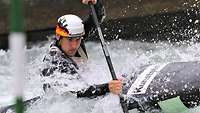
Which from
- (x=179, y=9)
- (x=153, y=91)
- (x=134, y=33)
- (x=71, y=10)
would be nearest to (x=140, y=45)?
(x=134, y=33)

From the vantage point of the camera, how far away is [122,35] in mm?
7008

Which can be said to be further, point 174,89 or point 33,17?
point 33,17

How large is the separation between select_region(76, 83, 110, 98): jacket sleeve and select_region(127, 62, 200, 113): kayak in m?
0.20

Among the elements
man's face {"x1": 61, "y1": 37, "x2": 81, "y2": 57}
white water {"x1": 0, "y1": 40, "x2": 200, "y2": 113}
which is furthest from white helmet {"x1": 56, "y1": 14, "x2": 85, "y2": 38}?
white water {"x1": 0, "y1": 40, "x2": 200, "y2": 113}

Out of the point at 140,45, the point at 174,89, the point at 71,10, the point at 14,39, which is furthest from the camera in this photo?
the point at 71,10

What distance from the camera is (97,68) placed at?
3.78 meters

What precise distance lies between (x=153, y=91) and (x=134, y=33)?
3.87m

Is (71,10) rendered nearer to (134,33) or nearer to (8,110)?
(134,33)

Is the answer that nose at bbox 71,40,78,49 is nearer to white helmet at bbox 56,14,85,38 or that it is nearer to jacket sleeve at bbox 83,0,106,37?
white helmet at bbox 56,14,85,38

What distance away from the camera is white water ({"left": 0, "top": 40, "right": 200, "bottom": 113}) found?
3.32 m

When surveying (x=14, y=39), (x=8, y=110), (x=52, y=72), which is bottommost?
(x=8, y=110)

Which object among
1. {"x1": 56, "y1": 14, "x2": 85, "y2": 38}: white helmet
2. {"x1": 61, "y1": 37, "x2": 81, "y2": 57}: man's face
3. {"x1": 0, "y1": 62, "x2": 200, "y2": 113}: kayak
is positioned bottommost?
{"x1": 0, "y1": 62, "x2": 200, "y2": 113}: kayak

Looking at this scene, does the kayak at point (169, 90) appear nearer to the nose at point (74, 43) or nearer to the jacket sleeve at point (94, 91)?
the jacket sleeve at point (94, 91)

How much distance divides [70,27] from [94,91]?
500 mm
